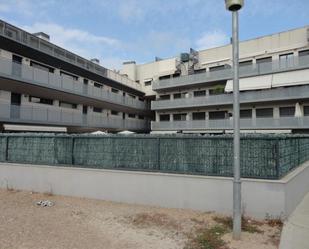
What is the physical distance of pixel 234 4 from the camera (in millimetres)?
6730

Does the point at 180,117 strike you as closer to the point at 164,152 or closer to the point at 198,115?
the point at 198,115

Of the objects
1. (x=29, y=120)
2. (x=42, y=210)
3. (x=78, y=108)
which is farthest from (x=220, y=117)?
(x=42, y=210)

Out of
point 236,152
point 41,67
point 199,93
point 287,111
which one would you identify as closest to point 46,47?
point 41,67

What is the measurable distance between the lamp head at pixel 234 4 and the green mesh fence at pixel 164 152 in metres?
3.55

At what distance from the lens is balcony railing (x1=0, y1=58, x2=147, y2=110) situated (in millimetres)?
23445

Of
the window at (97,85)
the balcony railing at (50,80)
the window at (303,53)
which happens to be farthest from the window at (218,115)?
the window at (97,85)

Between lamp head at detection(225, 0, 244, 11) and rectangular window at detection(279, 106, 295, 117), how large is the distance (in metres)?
31.4

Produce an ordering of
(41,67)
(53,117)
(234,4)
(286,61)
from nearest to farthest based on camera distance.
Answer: (234,4), (53,117), (41,67), (286,61)

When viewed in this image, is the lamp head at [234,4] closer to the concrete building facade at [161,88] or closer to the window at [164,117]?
the concrete building facade at [161,88]

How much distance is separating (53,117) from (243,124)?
2079 centimetres

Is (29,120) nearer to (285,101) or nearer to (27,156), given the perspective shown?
(27,156)

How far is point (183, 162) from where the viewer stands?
385 inches

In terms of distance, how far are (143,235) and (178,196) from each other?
2.61 m

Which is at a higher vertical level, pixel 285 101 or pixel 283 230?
pixel 285 101
